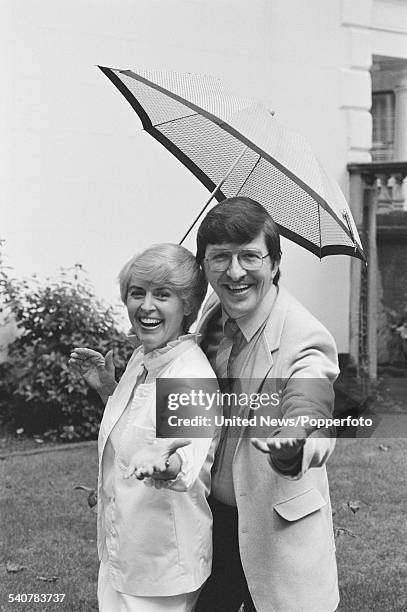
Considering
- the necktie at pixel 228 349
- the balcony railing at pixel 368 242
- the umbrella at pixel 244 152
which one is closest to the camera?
the necktie at pixel 228 349

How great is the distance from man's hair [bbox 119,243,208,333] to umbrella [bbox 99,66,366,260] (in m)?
0.29

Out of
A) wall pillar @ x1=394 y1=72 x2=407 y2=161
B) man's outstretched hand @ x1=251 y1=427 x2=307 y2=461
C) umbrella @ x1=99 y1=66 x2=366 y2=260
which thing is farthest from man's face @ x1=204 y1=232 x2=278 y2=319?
wall pillar @ x1=394 y1=72 x2=407 y2=161

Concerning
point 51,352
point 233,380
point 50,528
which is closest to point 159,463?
point 233,380

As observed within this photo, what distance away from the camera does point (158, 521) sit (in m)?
1.70

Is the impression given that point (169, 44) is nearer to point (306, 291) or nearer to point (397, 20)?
point (397, 20)

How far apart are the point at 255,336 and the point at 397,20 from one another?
1828mm

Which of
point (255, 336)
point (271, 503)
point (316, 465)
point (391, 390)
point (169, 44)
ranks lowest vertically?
point (391, 390)

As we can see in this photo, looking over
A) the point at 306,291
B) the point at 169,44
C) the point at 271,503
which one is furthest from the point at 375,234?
the point at 271,503

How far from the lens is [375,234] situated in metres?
3.27

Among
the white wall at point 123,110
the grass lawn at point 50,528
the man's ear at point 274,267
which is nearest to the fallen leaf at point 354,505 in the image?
the white wall at point 123,110

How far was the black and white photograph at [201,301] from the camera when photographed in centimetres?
171

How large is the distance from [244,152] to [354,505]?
1.53 m

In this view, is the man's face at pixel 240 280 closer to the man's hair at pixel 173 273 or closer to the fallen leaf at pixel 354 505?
the man's hair at pixel 173 273

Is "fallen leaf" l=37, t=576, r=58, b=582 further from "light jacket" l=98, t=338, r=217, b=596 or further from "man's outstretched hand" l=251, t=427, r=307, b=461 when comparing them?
"man's outstretched hand" l=251, t=427, r=307, b=461
